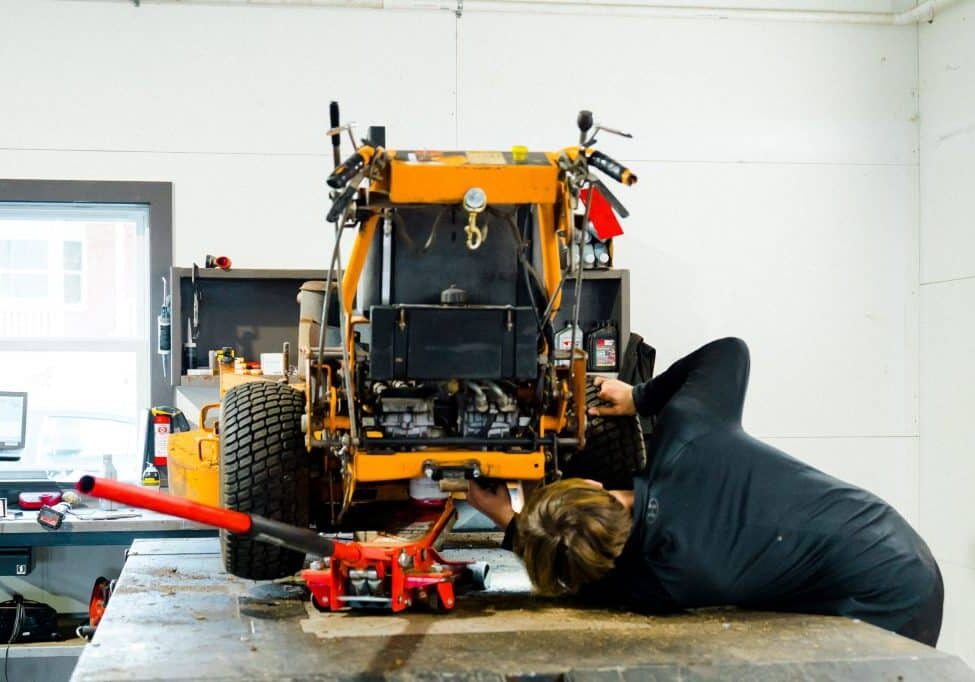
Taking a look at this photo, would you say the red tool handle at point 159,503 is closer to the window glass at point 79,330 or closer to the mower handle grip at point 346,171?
Answer: the mower handle grip at point 346,171

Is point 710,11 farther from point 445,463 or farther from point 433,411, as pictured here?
point 445,463

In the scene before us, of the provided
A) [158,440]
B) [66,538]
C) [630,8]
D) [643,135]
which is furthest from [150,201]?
[630,8]

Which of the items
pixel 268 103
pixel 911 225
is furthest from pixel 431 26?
pixel 911 225

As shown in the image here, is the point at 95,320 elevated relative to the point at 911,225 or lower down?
lower down

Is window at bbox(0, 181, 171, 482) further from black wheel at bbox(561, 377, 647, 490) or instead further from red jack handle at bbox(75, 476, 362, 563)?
red jack handle at bbox(75, 476, 362, 563)

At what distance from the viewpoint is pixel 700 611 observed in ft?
7.97

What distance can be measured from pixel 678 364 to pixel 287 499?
1040 millimetres

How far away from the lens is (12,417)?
4.39m

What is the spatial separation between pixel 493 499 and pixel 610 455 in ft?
1.78

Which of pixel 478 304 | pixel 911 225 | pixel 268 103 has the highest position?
pixel 268 103

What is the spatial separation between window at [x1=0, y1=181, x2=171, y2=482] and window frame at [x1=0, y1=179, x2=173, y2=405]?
120 mm

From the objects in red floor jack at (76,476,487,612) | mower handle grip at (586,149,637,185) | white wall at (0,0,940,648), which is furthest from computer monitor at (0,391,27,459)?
mower handle grip at (586,149,637,185)

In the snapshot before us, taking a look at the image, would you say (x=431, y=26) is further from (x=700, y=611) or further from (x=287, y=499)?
(x=700, y=611)

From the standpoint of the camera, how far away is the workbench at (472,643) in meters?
1.90
